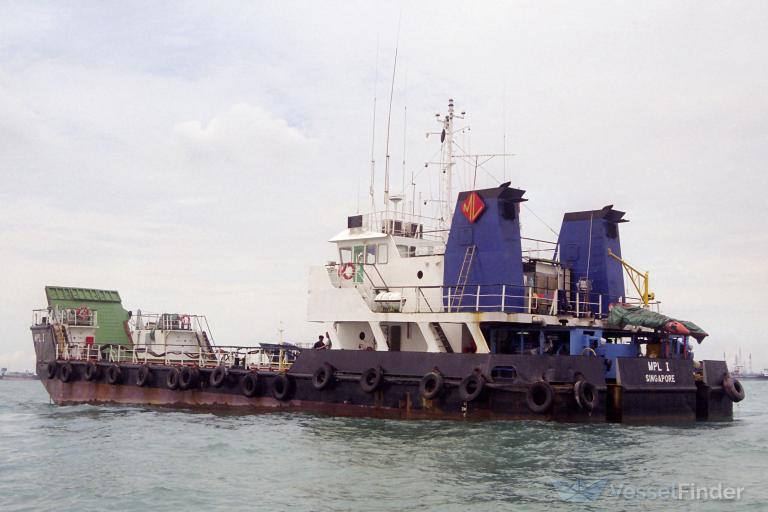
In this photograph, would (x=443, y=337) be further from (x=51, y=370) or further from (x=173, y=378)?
(x=51, y=370)

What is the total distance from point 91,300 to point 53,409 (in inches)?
247

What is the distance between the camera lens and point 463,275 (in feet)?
64.7

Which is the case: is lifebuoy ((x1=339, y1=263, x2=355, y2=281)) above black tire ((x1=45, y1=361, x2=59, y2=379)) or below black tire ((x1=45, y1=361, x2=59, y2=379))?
above

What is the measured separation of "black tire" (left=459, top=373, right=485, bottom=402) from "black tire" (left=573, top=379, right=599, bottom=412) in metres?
1.93

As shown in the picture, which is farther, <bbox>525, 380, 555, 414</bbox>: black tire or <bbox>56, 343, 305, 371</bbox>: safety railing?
<bbox>56, 343, 305, 371</bbox>: safety railing

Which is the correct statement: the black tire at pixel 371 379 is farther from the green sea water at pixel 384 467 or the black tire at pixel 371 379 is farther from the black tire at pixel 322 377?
the black tire at pixel 322 377

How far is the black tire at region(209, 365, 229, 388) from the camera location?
2291cm

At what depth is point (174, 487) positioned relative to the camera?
12469 mm

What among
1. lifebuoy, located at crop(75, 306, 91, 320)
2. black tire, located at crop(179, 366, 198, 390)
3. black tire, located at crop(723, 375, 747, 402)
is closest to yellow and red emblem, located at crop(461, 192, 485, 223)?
black tire, located at crop(723, 375, 747, 402)

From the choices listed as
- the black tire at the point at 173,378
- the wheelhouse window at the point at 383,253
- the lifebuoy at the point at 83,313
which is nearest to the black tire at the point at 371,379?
the wheelhouse window at the point at 383,253

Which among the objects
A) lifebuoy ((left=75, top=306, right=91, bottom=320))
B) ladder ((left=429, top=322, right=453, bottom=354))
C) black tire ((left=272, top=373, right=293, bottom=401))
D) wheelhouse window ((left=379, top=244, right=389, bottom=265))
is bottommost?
black tire ((left=272, top=373, right=293, bottom=401))

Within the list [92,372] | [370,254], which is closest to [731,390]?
[370,254]

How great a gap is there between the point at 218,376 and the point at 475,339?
794 cm

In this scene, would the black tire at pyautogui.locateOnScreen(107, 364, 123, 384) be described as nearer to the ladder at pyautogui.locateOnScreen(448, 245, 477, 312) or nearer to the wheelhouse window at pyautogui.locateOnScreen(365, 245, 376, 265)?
the wheelhouse window at pyautogui.locateOnScreen(365, 245, 376, 265)
